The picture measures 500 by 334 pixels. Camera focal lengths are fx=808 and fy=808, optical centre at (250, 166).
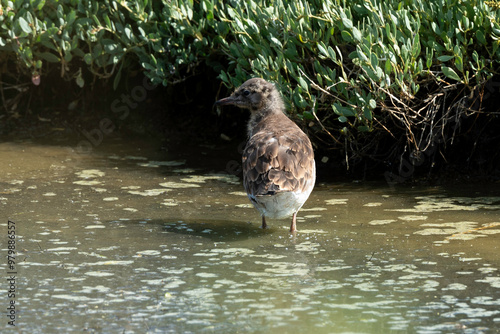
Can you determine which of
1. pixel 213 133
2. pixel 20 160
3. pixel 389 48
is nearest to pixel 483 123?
pixel 389 48

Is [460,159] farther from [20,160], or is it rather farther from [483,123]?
[20,160]

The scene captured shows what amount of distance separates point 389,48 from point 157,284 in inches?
155

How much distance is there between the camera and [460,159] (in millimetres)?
9406

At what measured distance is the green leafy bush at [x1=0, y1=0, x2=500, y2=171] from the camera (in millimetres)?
8195

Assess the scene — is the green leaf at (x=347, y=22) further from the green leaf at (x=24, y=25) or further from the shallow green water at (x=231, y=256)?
the green leaf at (x=24, y=25)

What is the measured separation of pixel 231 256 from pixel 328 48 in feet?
9.23

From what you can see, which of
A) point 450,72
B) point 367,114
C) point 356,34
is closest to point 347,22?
point 356,34

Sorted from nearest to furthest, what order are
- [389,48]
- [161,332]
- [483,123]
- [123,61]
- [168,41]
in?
[161,332] → [389,48] → [483,123] → [168,41] → [123,61]

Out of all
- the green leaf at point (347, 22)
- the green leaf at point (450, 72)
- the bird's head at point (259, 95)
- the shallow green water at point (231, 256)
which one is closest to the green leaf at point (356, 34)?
the green leaf at point (347, 22)

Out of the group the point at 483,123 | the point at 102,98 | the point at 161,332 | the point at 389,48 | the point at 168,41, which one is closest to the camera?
the point at 161,332

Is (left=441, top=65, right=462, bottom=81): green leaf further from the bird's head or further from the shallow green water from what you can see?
the bird's head

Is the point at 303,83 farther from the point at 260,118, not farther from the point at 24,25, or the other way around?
the point at 24,25

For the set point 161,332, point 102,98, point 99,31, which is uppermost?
point 99,31

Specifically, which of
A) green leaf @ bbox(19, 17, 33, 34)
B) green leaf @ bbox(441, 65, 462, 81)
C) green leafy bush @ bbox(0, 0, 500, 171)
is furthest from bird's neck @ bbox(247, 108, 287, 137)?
green leaf @ bbox(19, 17, 33, 34)
